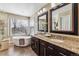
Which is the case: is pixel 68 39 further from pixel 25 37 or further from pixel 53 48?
pixel 25 37

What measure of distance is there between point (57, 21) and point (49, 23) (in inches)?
10.0

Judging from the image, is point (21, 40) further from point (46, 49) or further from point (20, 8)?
point (20, 8)

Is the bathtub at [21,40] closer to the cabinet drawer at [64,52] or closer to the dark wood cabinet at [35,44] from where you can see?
the dark wood cabinet at [35,44]

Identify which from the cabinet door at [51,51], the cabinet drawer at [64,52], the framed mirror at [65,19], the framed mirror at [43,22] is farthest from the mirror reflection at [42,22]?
the cabinet drawer at [64,52]

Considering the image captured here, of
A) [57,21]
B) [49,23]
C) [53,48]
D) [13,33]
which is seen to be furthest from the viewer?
[49,23]

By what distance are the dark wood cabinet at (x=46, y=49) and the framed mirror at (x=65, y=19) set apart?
0.44 m

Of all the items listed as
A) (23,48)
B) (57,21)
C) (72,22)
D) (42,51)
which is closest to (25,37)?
(23,48)

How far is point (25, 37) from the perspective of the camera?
7.33ft

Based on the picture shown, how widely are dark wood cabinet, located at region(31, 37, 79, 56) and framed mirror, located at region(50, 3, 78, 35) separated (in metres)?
0.44

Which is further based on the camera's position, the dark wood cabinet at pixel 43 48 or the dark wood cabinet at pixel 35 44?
→ the dark wood cabinet at pixel 35 44

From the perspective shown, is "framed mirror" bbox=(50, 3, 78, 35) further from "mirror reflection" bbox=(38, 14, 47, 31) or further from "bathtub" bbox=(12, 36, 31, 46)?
"bathtub" bbox=(12, 36, 31, 46)

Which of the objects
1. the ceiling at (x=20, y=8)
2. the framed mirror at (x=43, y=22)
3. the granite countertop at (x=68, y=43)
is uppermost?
A: the ceiling at (x=20, y=8)

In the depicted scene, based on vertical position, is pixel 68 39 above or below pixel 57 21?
below

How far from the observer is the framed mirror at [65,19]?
2.08 meters
